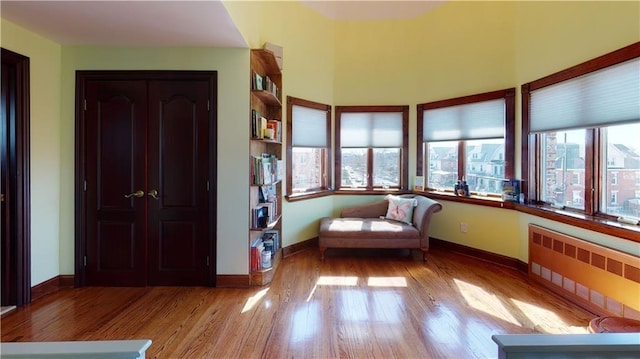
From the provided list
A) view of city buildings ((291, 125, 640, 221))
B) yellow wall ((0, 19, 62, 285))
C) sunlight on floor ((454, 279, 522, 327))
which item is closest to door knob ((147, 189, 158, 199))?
yellow wall ((0, 19, 62, 285))

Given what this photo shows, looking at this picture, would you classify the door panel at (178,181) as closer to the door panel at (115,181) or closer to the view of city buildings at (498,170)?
the door panel at (115,181)

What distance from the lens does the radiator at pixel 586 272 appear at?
255cm

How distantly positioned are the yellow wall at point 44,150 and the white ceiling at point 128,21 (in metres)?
0.18

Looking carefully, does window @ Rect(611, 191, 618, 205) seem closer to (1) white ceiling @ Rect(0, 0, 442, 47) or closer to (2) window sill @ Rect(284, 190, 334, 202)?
(2) window sill @ Rect(284, 190, 334, 202)

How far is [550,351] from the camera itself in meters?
1.09

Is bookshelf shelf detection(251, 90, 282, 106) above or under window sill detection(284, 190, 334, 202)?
above

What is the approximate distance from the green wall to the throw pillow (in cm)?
47

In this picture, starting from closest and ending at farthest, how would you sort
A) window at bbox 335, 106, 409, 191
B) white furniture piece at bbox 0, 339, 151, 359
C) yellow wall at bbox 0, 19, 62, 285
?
white furniture piece at bbox 0, 339, 151, 359, yellow wall at bbox 0, 19, 62, 285, window at bbox 335, 106, 409, 191

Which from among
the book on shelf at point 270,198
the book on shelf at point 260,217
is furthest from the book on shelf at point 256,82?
the book on shelf at point 260,217

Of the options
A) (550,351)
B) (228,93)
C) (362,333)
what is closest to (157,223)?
(228,93)

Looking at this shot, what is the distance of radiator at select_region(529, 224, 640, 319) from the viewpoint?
100 inches

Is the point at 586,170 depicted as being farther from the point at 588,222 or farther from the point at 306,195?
the point at 306,195

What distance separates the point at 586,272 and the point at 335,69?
396 cm

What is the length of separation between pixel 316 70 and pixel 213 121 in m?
2.10
